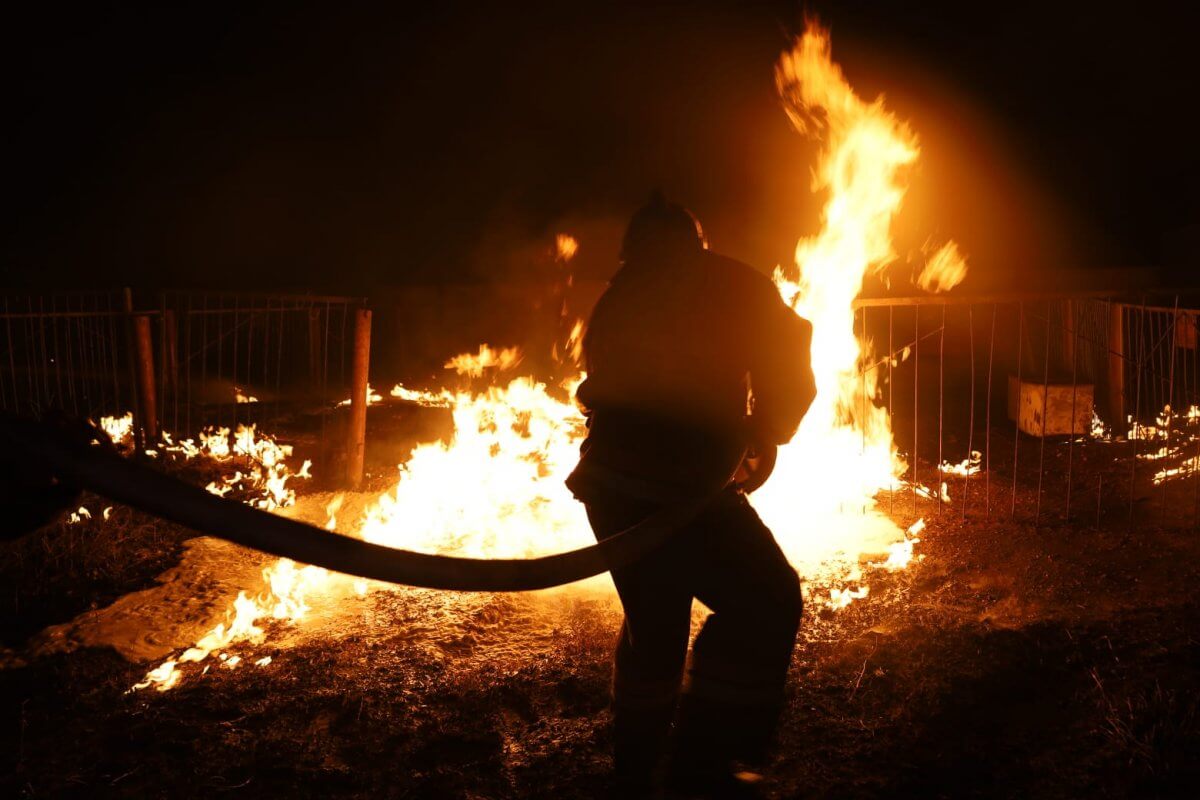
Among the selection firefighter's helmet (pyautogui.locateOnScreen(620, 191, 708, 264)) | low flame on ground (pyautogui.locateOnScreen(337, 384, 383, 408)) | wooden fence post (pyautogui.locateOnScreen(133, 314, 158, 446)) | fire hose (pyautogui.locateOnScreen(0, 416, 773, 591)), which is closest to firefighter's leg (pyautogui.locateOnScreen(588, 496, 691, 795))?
fire hose (pyautogui.locateOnScreen(0, 416, 773, 591))

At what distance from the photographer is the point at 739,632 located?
2.57 meters

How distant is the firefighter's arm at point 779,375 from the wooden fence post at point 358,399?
5.67 m

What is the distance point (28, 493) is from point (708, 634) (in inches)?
81.1

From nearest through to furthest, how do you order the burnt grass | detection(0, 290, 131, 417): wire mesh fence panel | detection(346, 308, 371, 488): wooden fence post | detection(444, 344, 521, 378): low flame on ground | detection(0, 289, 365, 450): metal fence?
the burnt grass, detection(346, 308, 371, 488): wooden fence post, detection(0, 289, 365, 450): metal fence, detection(0, 290, 131, 417): wire mesh fence panel, detection(444, 344, 521, 378): low flame on ground

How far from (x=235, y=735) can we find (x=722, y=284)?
3.05m

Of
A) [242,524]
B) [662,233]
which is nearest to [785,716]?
[662,233]

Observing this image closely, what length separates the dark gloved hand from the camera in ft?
4.55

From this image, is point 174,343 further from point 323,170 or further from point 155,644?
point 323,170

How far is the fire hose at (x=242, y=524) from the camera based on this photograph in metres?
1.38

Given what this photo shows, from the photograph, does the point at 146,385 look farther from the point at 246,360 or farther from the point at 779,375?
the point at 779,375

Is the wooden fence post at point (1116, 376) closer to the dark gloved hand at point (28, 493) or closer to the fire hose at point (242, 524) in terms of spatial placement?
the fire hose at point (242, 524)

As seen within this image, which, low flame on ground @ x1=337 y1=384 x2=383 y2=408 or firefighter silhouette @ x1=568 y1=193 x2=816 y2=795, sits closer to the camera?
firefighter silhouette @ x1=568 y1=193 x2=816 y2=795

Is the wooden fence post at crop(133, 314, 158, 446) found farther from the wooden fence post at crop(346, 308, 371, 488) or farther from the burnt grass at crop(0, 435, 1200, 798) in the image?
the burnt grass at crop(0, 435, 1200, 798)

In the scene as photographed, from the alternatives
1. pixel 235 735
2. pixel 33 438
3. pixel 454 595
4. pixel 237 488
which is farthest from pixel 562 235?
pixel 33 438
